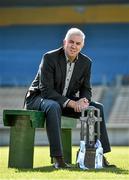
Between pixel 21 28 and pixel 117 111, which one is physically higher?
Answer: pixel 21 28

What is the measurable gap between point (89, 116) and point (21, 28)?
21599 millimetres

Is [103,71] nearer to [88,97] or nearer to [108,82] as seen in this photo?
[108,82]

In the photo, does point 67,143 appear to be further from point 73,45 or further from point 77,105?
point 73,45

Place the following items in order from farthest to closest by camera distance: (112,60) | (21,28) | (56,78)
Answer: (21,28) < (112,60) < (56,78)

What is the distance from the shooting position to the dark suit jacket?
5.00 metres

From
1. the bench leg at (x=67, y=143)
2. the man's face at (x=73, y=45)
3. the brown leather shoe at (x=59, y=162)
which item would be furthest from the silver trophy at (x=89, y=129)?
the bench leg at (x=67, y=143)

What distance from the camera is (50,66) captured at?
5023 millimetres

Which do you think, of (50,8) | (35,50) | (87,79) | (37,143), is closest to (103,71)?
(35,50)

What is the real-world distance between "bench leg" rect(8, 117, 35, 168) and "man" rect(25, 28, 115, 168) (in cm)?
17

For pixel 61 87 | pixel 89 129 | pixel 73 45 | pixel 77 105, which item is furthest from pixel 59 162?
pixel 73 45

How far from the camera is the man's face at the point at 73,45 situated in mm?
4949

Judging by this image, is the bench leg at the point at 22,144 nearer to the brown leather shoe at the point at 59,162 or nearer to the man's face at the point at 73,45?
the brown leather shoe at the point at 59,162

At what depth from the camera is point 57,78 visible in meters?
5.06

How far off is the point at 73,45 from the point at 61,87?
1.19 ft
